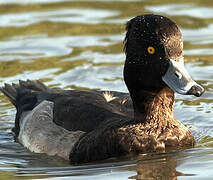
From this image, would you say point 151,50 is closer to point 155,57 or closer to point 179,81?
point 155,57

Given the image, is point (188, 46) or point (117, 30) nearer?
point (188, 46)

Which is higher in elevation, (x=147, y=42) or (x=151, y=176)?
(x=147, y=42)

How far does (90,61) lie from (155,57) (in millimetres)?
4860

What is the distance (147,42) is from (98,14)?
7.39 meters

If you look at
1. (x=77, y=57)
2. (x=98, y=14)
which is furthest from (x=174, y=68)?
(x=98, y=14)

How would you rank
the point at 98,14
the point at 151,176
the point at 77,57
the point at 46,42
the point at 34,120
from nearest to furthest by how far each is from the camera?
the point at 151,176 < the point at 34,120 < the point at 77,57 < the point at 46,42 < the point at 98,14

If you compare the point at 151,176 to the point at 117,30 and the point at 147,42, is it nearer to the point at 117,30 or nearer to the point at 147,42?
the point at 147,42

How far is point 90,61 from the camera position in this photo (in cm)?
1376

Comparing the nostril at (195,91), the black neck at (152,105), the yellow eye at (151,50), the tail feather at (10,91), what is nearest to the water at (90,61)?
the tail feather at (10,91)

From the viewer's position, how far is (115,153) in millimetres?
9047

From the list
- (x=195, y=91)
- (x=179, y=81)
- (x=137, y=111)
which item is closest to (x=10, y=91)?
(x=137, y=111)

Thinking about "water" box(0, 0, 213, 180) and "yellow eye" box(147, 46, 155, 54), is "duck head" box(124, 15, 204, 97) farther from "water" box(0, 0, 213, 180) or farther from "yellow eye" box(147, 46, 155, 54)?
"water" box(0, 0, 213, 180)

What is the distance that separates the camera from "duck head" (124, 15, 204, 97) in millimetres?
8751

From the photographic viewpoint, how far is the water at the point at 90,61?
8.88 metres
